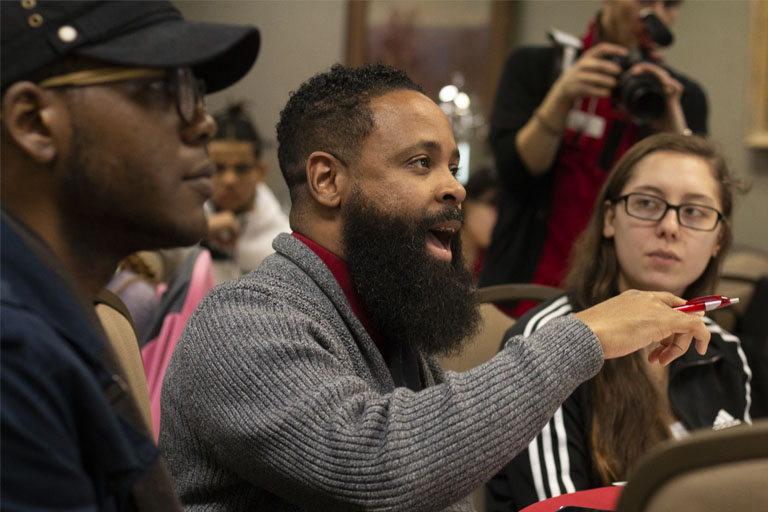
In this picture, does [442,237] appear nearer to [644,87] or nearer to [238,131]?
[644,87]

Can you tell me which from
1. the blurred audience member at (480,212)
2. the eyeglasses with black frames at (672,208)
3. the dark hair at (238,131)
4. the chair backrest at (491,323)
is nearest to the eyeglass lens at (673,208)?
the eyeglasses with black frames at (672,208)

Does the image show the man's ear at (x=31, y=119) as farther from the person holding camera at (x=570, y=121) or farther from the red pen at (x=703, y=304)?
the person holding camera at (x=570, y=121)

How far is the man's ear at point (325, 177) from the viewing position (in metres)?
1.56

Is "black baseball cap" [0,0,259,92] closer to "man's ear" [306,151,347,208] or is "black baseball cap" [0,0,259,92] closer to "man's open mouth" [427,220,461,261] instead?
"man's ear" [306,151,347,208]

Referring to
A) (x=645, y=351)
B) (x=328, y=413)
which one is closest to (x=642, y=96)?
(x=645, y=351)

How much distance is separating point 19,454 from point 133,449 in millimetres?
156

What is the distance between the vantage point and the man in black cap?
2.73ft

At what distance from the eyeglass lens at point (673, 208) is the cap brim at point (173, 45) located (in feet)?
4.18

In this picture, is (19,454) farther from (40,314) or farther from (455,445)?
(455,445)

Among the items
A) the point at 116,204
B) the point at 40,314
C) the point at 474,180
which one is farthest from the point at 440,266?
the point at 474,180

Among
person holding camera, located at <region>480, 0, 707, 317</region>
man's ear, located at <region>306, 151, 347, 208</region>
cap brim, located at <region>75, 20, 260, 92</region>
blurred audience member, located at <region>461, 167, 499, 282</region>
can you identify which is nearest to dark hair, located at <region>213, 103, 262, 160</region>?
blurred audience member, located at <region>461, 167, 499, 282</region>

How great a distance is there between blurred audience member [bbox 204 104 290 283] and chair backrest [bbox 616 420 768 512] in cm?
267

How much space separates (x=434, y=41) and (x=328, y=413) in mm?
5511

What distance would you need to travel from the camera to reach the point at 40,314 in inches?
34.8
